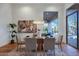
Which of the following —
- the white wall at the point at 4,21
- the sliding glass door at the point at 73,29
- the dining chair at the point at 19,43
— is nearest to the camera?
the dining chair at the point at 19,43

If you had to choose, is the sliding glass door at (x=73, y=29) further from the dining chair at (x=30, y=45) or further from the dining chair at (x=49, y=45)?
the dining chair at (x=30, y=45)

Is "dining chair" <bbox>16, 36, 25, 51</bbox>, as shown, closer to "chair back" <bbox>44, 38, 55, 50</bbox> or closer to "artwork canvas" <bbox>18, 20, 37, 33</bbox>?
"artwork canvas" <bbox>18, 20, 37, 33</bbox>

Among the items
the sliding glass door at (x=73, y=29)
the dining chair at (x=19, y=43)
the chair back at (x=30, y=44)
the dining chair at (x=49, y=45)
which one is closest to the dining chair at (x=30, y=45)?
the chair back at (x=30, y=44)

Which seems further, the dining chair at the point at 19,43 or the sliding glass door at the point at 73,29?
the sliding glass door at the point at 73,29

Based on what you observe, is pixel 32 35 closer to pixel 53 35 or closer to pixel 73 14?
pixel 53 35

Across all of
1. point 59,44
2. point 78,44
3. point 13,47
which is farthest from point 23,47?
point 78,44

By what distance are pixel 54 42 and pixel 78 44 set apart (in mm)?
1874

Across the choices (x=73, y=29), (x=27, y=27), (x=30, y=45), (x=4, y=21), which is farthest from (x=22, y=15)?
(x=73, y=29)

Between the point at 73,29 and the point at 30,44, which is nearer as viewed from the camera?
the point at 30,44

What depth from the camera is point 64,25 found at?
7.26 meters

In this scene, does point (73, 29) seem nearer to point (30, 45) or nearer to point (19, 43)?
point (30, 45)

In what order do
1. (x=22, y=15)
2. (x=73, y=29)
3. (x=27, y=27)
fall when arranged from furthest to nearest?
1. (x=73, y=29)
2. (x=22, y=15)
3. (x=27, y=27)

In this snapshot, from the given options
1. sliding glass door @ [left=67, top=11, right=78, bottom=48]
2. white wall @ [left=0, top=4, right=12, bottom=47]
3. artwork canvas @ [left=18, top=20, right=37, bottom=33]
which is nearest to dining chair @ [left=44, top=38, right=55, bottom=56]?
artwork canvas @ [left=18, top=20, right=37, bottom=33]

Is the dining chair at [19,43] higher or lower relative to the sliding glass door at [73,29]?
lower
